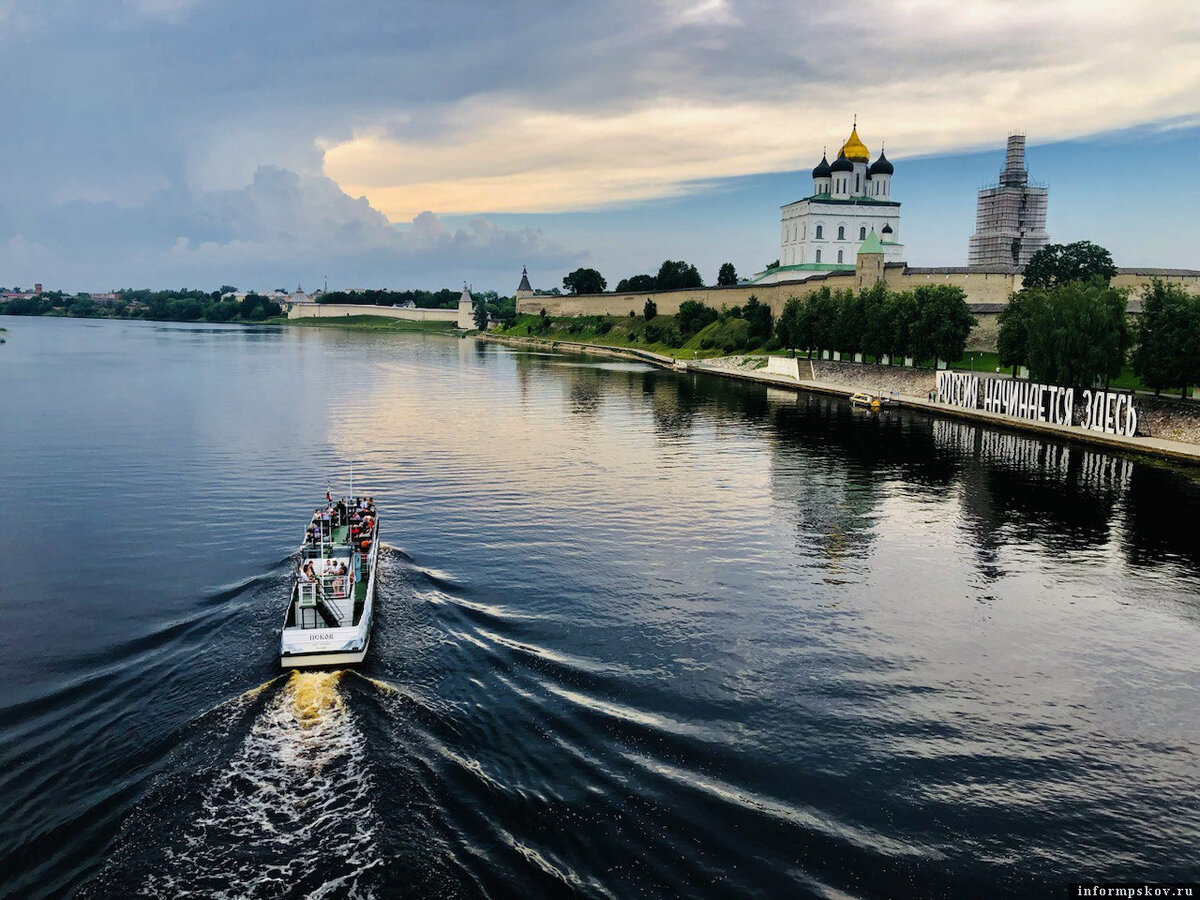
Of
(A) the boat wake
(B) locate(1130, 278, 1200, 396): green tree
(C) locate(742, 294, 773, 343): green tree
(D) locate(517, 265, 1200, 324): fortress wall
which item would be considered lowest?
(A) the boat wake

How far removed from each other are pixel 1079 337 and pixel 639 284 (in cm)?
11547

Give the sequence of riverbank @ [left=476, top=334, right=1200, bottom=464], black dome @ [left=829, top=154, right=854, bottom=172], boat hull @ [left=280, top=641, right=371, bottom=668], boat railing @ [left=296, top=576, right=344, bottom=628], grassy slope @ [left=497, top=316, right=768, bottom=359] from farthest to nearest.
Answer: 1. black dome @ [left=829, top=154, right=854, bottom=172]
2. grassy slope @ [left=497, top=316, right=768, bottom=359]
3. riverbank @ [left=476, top=334, right=1200, bottom=464]
4. boat railing @ [left=296, top=576, right=344, bottom=628]
5. boat hull @ [left=280, top=641, right=371, bottom=668]

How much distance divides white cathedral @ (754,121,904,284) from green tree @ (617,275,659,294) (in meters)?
35.3

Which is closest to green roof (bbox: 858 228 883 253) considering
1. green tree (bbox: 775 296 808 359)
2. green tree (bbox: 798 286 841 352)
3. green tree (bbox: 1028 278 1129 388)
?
green tree (bbox: 775 296 808 359)

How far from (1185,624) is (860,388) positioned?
55.7 metres

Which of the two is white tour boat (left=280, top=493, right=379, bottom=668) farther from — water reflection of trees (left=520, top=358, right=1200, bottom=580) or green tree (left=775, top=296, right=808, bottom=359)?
green tree (left=775, top=296, right=808, bottom=359)

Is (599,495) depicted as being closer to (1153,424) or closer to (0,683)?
(0,683)

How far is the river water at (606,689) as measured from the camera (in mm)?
12320

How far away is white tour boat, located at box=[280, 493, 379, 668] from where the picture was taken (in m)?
17.2

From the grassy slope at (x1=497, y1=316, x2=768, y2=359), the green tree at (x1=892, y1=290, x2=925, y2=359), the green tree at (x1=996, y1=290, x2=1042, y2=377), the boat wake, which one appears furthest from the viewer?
the grassy slope at (x1=497, y1=316, x2=768, y2=359)

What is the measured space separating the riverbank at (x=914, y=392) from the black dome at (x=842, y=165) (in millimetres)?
37685

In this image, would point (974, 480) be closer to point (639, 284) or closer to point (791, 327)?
point (791, 327)

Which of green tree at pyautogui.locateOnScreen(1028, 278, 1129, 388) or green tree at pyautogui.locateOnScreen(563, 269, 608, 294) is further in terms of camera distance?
green tree at pyautogui.locateOnScreen(563, 269, 608, 294)

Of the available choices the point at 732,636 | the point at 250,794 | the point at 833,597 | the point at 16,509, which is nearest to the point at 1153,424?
the point at 833,597
